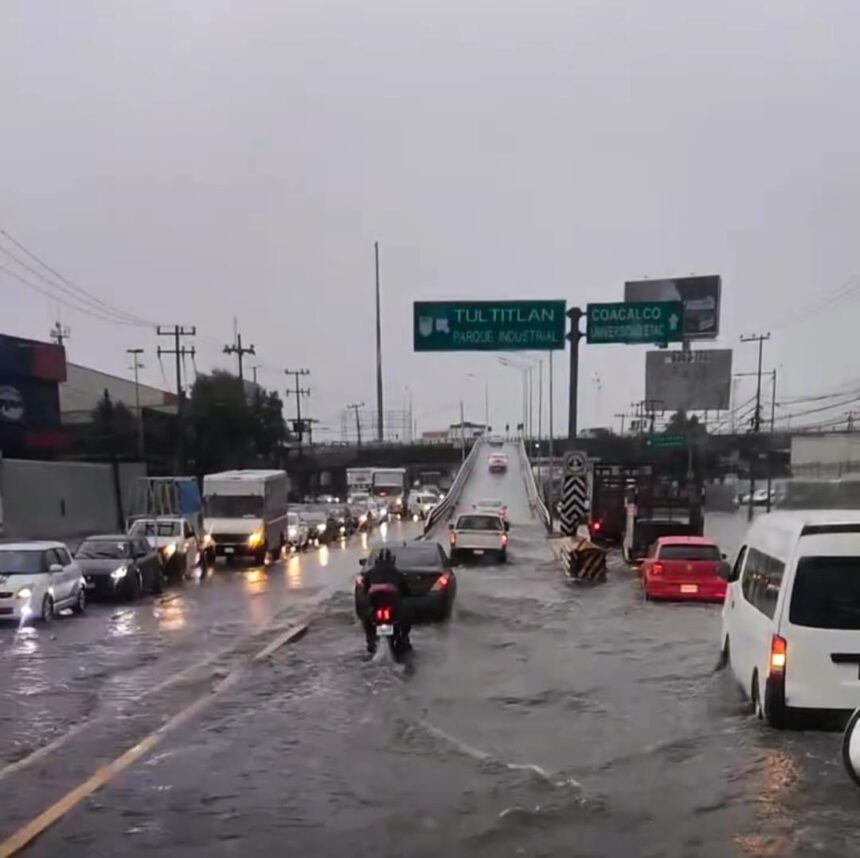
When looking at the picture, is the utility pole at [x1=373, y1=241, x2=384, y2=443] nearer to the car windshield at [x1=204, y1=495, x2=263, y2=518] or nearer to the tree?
the tree

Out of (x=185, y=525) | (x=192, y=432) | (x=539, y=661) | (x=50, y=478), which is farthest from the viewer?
(x=192, y=432)

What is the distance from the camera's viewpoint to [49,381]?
66.1 meters

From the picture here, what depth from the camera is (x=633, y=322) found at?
1431 inches

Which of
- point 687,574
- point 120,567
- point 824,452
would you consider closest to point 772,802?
point 687,574

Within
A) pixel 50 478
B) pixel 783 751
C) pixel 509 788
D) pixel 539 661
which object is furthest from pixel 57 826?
pixel 50 478

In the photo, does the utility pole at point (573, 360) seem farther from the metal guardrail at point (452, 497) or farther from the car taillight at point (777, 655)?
the car taillight at point (777, 655)

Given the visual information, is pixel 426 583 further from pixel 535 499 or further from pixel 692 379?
Result: pixel 535 499

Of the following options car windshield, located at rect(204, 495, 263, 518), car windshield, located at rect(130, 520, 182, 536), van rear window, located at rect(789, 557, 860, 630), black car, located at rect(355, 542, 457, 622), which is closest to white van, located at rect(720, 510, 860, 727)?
van rear window, located at rect(789, 557, 860, 630)

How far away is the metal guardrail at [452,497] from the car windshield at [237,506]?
14.4m

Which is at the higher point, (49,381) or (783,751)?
(49,381)

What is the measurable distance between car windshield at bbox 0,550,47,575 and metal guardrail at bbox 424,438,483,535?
32.8 meters

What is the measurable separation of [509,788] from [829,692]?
10.1ft

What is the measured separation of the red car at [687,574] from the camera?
25984 mm

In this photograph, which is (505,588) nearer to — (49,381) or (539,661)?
(539,661)
